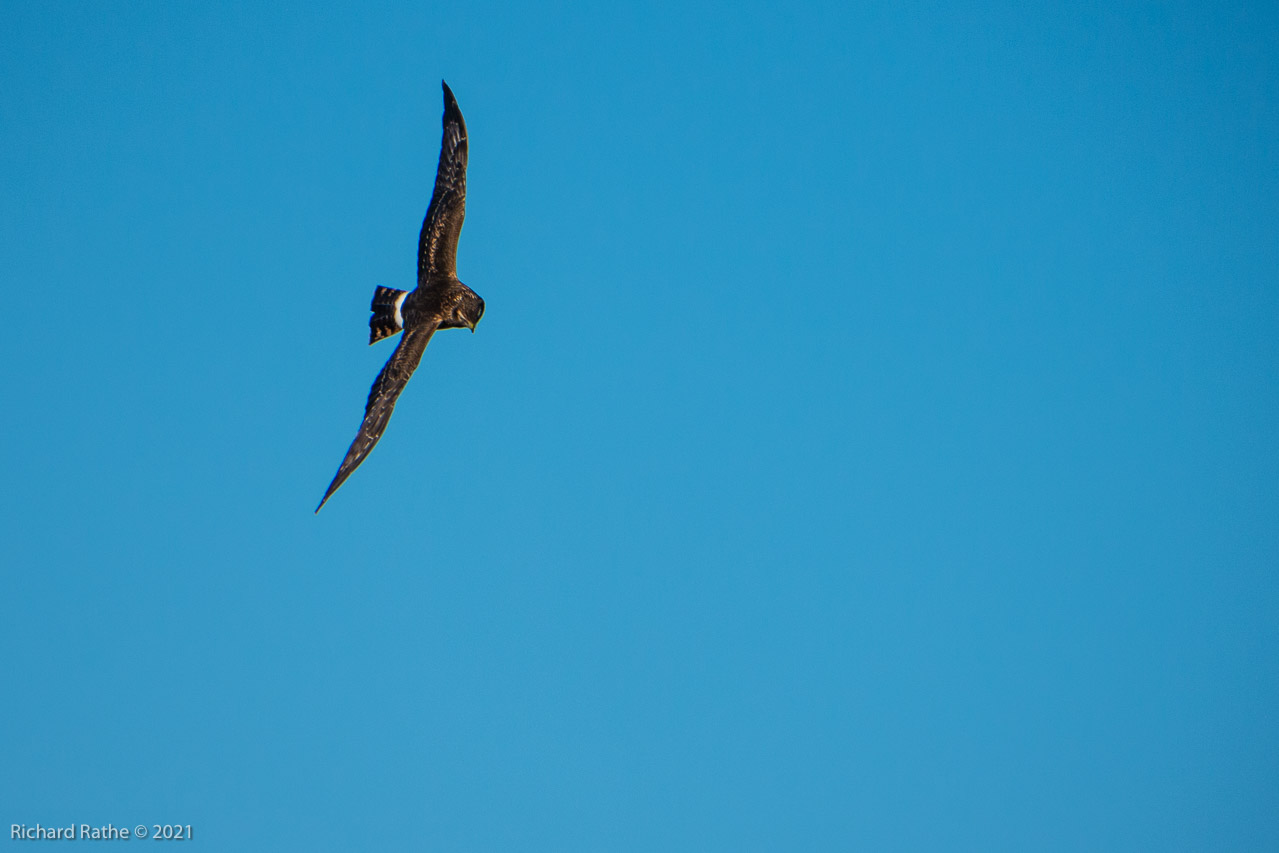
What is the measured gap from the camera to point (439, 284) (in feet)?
46.2

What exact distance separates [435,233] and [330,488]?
457cm

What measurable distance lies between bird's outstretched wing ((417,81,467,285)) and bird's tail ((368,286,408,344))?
466mm

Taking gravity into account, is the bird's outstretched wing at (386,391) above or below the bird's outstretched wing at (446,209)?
below

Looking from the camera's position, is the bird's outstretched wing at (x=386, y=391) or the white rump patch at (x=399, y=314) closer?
the bird's outstretched wing at (x=386, y=391)

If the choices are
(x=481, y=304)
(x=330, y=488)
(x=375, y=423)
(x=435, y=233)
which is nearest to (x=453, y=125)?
(x=435, y=233)

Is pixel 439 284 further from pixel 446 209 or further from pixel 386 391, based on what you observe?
pixel 386 391

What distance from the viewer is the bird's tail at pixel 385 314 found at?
13656 mm

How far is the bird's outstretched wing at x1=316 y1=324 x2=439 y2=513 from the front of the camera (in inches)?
486

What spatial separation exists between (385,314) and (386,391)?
1.25 meters

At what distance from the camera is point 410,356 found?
13.4 m

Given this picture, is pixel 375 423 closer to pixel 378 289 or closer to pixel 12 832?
pixel 378 289

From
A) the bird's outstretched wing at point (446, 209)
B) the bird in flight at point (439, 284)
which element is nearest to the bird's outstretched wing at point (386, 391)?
the bird in flight at point (439, 284)

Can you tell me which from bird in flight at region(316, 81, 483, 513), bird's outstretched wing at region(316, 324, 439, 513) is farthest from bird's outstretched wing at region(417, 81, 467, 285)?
bird's outstretched wing at region(316, 324, 439, 513)

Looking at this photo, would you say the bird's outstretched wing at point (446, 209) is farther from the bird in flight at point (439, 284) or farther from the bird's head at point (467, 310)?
the bird's head at point (467, 310)
